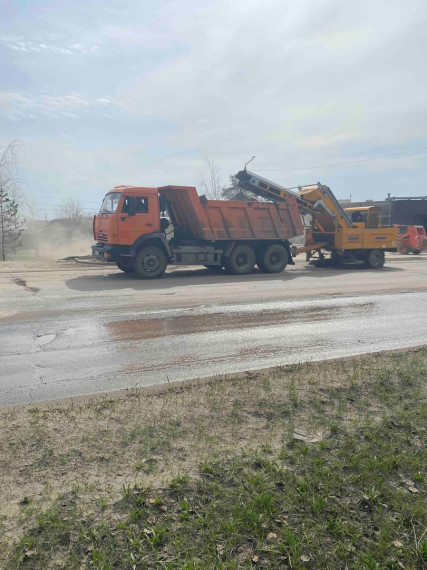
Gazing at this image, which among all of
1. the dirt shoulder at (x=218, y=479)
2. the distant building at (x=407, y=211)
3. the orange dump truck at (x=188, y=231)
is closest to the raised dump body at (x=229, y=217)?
the orange dump truck at (x=188, y=231)

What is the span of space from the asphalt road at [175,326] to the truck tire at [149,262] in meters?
0.59

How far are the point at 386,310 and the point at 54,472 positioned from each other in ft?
28.0

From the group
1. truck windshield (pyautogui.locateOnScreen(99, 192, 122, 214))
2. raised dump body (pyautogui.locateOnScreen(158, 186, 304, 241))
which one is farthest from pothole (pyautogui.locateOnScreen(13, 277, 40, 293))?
raised dump body (pyautogui.locateOnScreen(158, 186, 304, 241))

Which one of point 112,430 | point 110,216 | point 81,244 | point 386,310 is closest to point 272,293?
point 386,310

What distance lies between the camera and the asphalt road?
5.96 metres

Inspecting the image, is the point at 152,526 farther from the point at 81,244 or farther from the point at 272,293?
the point at 81,244

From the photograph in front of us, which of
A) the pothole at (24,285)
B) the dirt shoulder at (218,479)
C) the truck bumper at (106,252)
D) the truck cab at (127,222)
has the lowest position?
the dirt shoulder at (218,479)

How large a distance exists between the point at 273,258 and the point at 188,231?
3.44m

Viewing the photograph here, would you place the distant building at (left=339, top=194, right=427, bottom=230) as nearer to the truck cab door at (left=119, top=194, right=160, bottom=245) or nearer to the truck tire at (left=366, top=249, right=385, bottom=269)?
the truck tire at (left=366, top=249, right=385, bottom=269)

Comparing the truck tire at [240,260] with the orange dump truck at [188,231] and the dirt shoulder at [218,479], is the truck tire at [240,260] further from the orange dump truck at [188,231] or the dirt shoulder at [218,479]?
the dirt shoulder at [218,479]

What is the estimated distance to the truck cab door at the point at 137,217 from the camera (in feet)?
47.0

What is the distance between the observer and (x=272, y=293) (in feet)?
40.6

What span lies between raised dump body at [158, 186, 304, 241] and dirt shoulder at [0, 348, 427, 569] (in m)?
11.0

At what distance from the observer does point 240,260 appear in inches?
661
